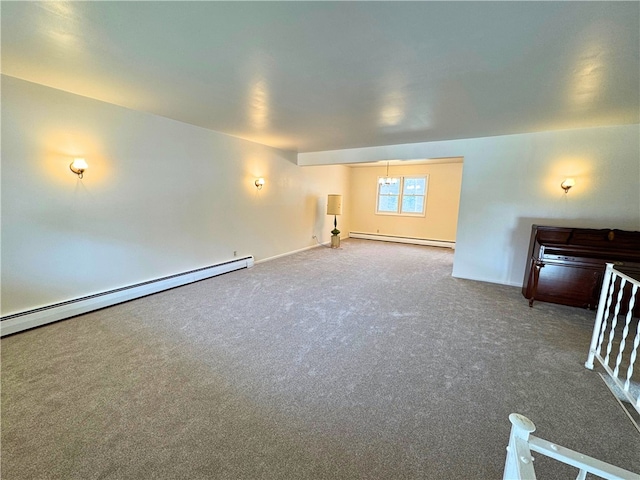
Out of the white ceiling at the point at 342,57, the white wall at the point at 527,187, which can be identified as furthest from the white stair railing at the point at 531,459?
the white wall at the point at 527,187

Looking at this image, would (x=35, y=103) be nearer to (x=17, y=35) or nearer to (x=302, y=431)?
(x=17, y=35)

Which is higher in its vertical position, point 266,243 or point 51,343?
point 266,243

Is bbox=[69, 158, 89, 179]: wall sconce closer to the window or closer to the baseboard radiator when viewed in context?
the baseboard radiator

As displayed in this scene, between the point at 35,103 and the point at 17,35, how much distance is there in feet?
3.65

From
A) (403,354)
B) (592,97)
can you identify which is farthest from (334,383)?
(592,97)

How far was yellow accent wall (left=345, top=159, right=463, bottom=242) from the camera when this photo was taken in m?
7.71

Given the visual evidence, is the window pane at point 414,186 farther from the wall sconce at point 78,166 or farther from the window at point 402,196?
the wall sconce at point 78,166

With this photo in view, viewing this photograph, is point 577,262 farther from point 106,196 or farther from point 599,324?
point 106,196

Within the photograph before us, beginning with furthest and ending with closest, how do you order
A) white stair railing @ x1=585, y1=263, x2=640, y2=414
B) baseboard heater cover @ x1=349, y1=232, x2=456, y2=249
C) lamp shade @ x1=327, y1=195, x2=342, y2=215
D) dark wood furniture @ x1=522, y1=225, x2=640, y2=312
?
baseboard heater cover @ x1=349, y1=232, x2=456, y2=249 < lamp shade @ x1=327, y1=195, x2=342, y2=215 < dark wood furniture @ x1=522, y1=225, x2=640, y2=312 < white stair railing @ x1=585, y1=263, x2=640, y2=414

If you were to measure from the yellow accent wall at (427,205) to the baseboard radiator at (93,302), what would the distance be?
19.0 ft

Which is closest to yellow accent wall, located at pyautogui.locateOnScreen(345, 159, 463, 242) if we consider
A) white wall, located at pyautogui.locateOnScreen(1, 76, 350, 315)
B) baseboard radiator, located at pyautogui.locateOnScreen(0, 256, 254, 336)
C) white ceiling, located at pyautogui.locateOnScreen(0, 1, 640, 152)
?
white ceiling, located at pyautogui.locateOnScreen(0, 1, 640, 152)

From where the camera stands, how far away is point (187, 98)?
289 cm

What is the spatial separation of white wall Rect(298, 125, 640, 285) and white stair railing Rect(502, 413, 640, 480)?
4.35 metres

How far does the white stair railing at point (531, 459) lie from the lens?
0.76 metres
